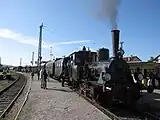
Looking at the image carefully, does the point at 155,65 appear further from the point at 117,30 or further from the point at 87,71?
the point at 117,30

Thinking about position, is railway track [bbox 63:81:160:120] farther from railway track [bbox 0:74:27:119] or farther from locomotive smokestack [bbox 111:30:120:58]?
railway track [bbox 0:74:27:119]

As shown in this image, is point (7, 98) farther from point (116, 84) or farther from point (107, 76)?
point (116, 84)

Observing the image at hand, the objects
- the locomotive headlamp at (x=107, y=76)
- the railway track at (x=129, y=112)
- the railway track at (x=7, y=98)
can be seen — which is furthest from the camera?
the railway track at (x=7, y=98)

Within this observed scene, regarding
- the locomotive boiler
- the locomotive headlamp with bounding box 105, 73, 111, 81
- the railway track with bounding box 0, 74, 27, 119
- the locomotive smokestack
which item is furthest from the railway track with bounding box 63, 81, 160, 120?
the railway track with bounding box 0, 74, 27, 119

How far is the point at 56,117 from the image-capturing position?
9.95 meters

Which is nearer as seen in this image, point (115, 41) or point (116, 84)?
point (116, 84)

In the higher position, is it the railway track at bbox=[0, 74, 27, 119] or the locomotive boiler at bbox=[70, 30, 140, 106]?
the locomotive boiler at bbox=[70, 30, 140, 106]

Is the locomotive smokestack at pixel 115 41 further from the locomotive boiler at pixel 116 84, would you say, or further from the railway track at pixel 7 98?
the railway track at pixel 7 98

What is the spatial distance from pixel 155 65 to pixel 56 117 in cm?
2414

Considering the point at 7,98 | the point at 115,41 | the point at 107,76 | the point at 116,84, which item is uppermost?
the point at 115,41

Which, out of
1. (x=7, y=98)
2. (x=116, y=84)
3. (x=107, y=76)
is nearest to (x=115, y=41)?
(x=107, y=76)

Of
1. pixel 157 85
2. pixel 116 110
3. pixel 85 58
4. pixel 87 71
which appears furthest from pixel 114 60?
pixel 157 85

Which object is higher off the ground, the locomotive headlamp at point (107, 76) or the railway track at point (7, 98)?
the locomotive headlamp at point (107, 76)

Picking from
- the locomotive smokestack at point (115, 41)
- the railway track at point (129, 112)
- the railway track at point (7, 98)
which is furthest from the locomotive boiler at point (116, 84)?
the railway track at point (7, 98)
